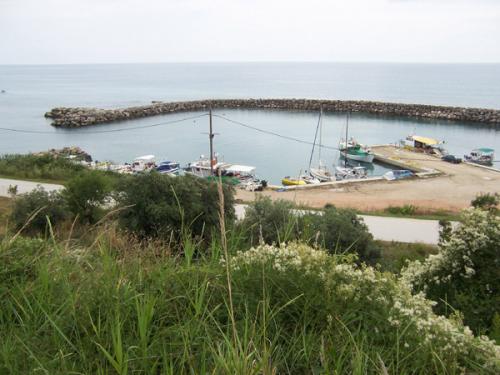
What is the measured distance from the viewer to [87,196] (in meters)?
13.8

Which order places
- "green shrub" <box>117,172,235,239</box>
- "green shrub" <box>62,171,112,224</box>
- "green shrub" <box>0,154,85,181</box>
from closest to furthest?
"green shrub" <box>117,172,235,239</box> → "green shrub" <box>62,171,112,224</box> → "green shrub" <box>0,154,85,181</box>

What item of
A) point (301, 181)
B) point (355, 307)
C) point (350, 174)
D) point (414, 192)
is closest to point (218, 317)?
point (355, 307)

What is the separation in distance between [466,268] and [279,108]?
68.1 m

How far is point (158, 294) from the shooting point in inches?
87.3

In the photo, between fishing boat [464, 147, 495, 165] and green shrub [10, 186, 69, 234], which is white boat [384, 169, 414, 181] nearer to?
fishing boat [464, 147, 495, 165]

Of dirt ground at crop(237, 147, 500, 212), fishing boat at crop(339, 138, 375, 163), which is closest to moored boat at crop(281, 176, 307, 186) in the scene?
dirt ground at crop(237, 147, 500, 212)

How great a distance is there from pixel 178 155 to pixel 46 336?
3979 centimetres

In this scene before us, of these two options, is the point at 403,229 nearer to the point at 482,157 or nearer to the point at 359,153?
the point at 359,153

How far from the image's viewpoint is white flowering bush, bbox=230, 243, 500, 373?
206 centimetres

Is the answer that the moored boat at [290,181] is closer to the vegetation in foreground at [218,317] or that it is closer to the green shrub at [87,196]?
the green shrub at [87,196]

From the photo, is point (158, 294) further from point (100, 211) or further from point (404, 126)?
point (404, 126)

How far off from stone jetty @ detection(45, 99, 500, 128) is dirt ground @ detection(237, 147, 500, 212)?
29.6m

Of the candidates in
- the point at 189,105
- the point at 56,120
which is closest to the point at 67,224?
the point at 56,120

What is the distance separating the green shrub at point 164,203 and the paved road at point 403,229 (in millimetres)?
1804
